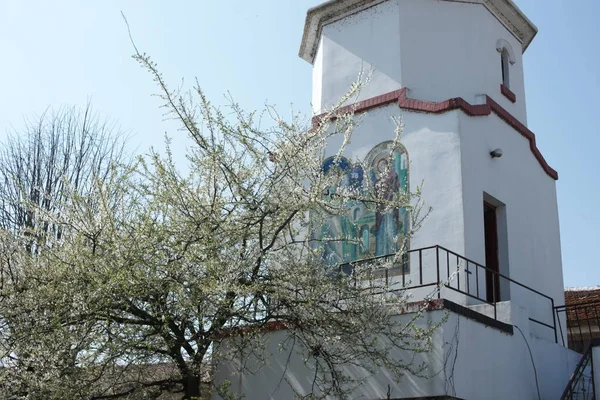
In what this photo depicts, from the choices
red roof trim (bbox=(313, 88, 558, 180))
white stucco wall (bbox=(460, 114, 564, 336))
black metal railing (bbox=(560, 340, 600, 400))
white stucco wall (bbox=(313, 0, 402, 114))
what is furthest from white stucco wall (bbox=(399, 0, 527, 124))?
black metal railing (bbox=(560, 340, 600, 400))

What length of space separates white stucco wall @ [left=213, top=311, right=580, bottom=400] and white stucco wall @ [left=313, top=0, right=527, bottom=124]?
4.55 meters

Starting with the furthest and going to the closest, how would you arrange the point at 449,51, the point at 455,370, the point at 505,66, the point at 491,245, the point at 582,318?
the point at 582,318 → the point at 505,66 → the point at 449,51 → the point at 491,245 → the point at 455,370

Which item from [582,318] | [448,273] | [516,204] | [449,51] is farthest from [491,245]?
[582,318]

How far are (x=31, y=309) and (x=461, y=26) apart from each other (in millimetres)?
9123

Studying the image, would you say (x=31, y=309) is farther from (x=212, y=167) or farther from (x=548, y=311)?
(x=548, y=311)

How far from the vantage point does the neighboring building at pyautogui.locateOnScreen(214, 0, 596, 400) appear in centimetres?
1009

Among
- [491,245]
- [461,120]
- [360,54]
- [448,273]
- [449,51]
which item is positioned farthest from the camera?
[360,54]

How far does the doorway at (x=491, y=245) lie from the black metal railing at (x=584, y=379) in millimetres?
1756

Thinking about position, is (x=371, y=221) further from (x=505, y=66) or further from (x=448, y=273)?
(x=505, y=66)

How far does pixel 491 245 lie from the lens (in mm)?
12945

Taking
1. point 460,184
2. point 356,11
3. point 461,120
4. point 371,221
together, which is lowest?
point 371,221

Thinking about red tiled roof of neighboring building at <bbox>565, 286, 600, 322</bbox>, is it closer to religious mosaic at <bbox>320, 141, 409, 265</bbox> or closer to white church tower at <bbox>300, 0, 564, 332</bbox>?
white church tower at <bbox>300, 0, 564, 332</bbox>

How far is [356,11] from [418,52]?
5.23 feet

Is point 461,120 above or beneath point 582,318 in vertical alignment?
above
